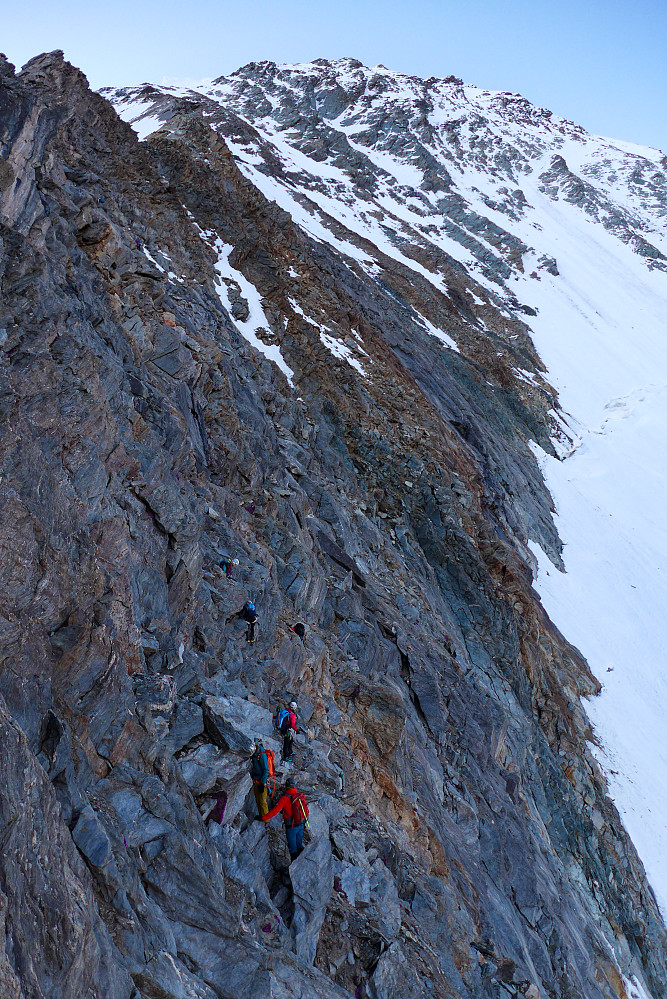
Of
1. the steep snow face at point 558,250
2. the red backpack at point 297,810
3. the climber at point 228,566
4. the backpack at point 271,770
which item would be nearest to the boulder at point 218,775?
the backpack at point 271,770

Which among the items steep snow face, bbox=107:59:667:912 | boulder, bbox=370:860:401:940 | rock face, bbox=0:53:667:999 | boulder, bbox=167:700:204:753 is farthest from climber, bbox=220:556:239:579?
steep snow face, bbox=107:59:667:912

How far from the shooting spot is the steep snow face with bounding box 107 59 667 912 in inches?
1016

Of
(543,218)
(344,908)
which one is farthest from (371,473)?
(543,218)

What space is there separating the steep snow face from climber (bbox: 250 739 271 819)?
16.5m

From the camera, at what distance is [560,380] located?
59.8 m

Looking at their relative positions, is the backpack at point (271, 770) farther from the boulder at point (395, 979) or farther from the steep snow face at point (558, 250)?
the steep snow face at point (558, 250)

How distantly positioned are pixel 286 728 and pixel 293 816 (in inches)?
64.6

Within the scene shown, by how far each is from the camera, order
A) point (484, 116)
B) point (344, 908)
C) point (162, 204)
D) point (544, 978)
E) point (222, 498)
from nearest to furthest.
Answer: point (344, 908) < point (544, 978) < point (222, 498) < point (162, 204) < point (484, 116)

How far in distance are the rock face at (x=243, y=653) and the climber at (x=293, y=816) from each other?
0.88 feet

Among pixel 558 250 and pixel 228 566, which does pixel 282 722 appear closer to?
pixel 228 566

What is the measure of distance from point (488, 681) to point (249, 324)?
17189 millimetres

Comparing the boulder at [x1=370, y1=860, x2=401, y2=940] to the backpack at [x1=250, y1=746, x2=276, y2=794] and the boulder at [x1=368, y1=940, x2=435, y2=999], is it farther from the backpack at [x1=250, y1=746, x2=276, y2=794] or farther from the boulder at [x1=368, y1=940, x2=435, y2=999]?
the backpack at [x1=250, y1=746, x2=276, y2=794]

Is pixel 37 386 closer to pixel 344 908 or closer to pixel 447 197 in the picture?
pixel 344 908

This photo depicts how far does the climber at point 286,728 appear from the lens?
9062mm
